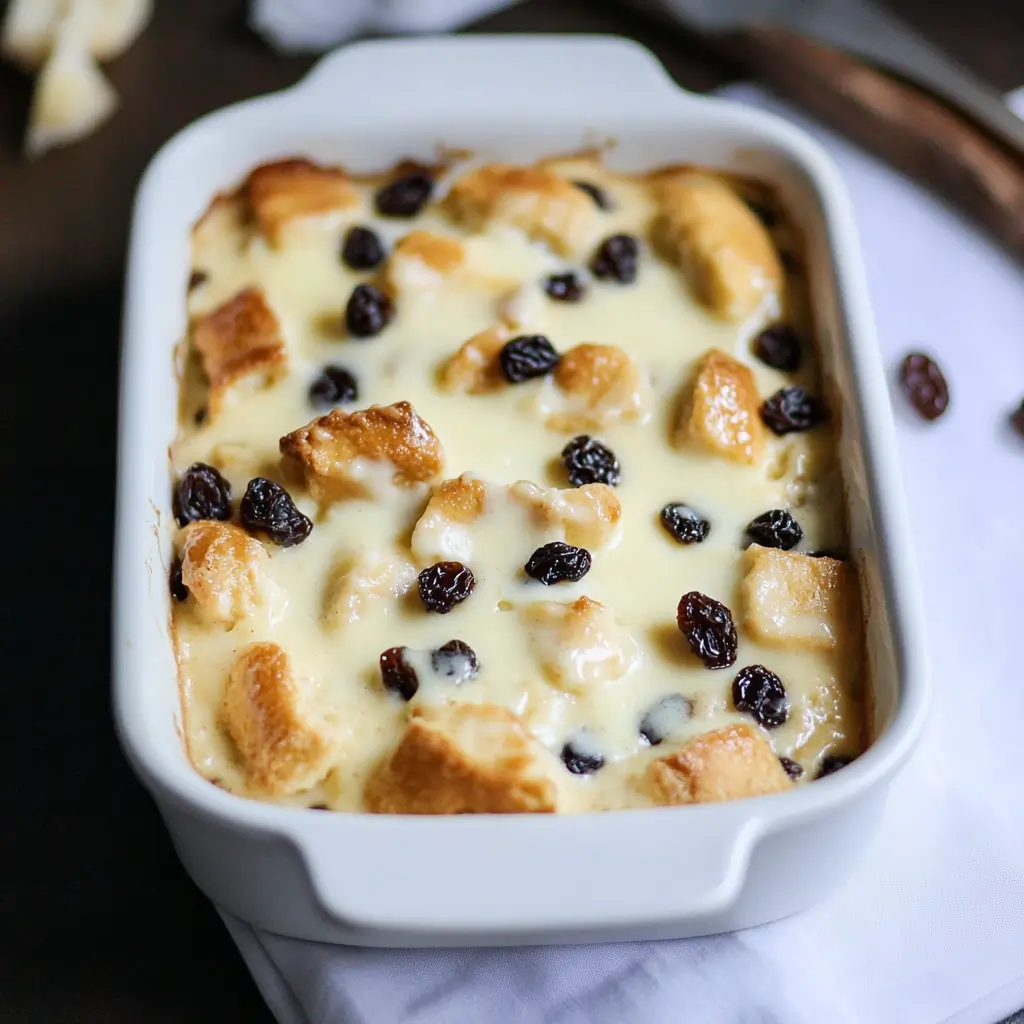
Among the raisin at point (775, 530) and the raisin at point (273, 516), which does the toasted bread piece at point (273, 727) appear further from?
the raisin at point (775, 530)

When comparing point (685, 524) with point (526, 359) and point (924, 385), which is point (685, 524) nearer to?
point (526, 359)

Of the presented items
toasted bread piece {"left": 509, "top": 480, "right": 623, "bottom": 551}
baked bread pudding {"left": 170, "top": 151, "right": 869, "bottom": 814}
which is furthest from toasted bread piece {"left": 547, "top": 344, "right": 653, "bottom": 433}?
toasted bread piece {"left": 509, "top": 480, "right": 623, "bottom": 551}

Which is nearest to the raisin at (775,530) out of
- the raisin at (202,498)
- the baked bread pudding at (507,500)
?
the baked bread pudding at (507,500)

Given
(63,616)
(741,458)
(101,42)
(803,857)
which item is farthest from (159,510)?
(101,42)

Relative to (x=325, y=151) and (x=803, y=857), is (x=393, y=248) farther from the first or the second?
(x=803, y=857)

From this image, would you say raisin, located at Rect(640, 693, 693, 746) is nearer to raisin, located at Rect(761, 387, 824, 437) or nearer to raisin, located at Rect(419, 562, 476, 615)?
raisin, located at Rect(419, 562, 476, 615)
